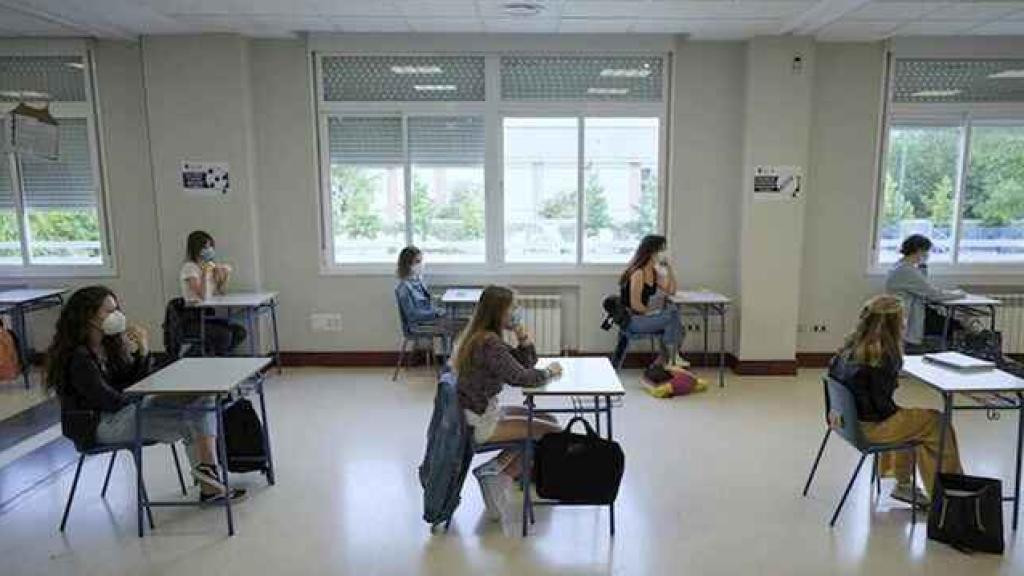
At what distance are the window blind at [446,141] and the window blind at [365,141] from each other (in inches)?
5.9

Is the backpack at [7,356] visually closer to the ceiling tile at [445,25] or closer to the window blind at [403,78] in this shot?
the window blind at [403,78]

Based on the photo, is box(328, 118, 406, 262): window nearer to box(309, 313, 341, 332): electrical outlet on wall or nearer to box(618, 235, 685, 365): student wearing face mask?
box(309, 313, 341, 332): electrical outlet on wall

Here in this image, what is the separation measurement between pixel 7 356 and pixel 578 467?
4.77 metres

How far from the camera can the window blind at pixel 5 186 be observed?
614 cm

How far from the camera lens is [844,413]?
3305 mm

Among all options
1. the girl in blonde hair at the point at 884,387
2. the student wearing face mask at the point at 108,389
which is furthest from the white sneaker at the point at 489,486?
the girl in blonde hair at the point at 884,387

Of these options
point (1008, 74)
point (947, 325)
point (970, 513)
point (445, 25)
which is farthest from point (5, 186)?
point (1008, 74)

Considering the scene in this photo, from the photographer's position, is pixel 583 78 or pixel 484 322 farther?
pixel 583 78

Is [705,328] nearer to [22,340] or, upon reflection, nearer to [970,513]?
[970,513]

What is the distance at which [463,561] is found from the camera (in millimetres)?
3096

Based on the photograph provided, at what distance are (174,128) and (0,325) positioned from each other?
2048 millimetres

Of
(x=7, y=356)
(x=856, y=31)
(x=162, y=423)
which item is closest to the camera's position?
(x=162, y=423)

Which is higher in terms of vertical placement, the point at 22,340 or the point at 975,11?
the point at 975,11

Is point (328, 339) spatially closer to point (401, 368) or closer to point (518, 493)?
point (401, 368)
